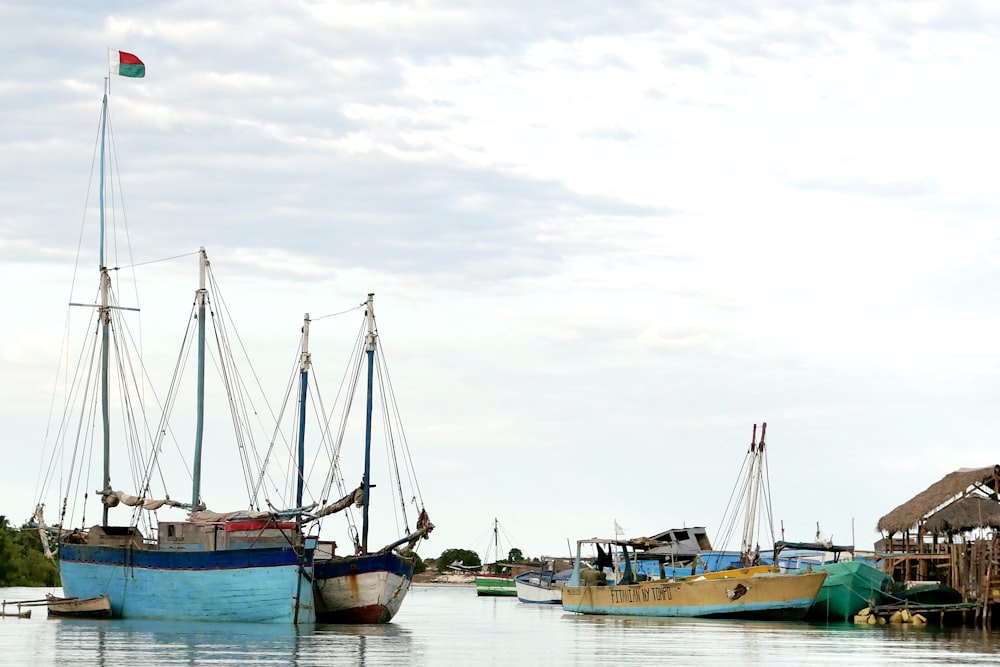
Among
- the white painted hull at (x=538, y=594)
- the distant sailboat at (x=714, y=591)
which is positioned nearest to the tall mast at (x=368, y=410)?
the distant sailboat at (x=714, y=591)

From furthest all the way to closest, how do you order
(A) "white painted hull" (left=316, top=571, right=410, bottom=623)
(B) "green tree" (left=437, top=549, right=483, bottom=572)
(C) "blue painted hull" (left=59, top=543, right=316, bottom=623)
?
(B) "green tree" (left=437, top=549, right=483, bottom=572) → (A) "white painted hull" (left=316, top=571, right=410, bottom=623) → (C) "blue painted hull" (left=59, top=543, right=316, bottom=623)

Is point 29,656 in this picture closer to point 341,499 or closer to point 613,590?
point 341,499

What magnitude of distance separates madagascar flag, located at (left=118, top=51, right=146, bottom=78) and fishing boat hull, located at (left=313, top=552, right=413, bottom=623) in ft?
69.7

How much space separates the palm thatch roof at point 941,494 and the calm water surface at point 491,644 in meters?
5.26

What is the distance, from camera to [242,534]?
5453 centimetres

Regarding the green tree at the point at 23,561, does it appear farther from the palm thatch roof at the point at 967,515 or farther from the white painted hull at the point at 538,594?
the palm thatch roof at the point at 967,515

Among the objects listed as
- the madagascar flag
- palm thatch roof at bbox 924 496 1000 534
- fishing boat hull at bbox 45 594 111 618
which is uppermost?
the madagascar flag

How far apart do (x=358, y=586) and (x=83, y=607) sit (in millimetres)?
10954

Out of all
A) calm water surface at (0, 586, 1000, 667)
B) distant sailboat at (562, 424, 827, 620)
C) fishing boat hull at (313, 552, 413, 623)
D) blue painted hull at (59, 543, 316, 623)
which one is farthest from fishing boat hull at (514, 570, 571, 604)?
blue painted hull at (59, 543, 316, 623)

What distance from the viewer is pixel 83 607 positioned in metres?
57.8

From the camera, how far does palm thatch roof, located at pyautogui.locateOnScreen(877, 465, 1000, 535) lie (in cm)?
5978

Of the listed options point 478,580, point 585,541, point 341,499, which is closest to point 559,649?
point 341,499

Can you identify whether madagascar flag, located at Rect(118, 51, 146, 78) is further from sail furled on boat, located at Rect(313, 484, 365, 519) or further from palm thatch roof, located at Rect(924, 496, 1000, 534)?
palm thatch roof, located at Rect(924, 496, 1000, 534)

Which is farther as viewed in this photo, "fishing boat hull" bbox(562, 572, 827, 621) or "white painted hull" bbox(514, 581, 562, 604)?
"white painted hull" bbox(514, 581, 562, 604)
